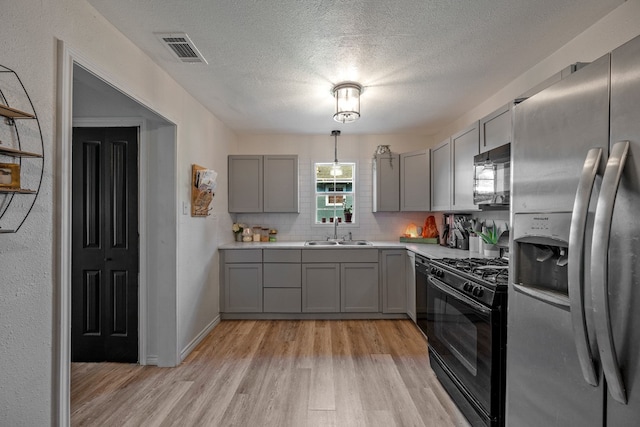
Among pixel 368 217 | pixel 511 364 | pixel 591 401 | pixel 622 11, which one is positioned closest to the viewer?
pixel 591 401

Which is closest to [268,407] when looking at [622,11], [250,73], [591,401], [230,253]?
[591,401]

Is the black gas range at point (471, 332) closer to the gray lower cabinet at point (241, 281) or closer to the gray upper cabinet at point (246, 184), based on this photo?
the gray lower cabinet at point (241, 281)

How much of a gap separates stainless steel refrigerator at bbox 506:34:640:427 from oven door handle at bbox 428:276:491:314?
0.28m

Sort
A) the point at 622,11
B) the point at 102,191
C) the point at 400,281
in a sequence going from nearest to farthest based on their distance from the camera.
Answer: the point at 622,11 < the point at 102,191 < the point at 400,281

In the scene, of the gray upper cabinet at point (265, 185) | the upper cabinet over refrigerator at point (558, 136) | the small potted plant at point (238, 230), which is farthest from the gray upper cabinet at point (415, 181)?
the upper cabinet over refrigerator at point (558, 136)

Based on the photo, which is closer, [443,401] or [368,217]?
[443,401]

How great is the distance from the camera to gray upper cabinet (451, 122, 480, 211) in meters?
2.84

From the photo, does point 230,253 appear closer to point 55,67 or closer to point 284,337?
point 284,337

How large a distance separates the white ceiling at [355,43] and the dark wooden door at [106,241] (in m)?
0.94

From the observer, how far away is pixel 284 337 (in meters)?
3.33

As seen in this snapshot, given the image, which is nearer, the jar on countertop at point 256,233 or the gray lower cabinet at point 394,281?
the gray lower cabinet at point 394,281

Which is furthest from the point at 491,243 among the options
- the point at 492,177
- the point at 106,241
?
the point at 106,241

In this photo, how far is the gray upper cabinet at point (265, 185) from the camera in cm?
429

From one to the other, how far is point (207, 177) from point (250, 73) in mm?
1138
